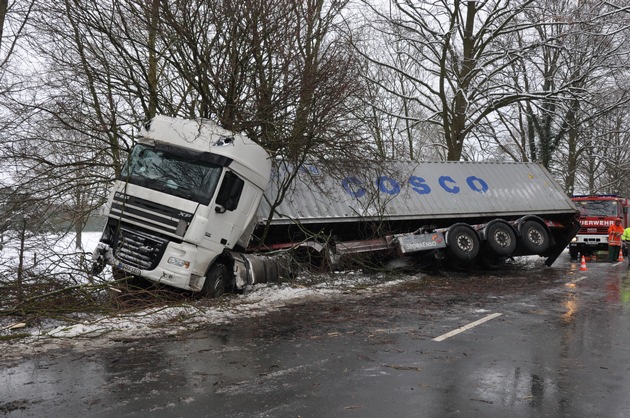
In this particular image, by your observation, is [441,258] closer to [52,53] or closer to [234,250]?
[234,250]

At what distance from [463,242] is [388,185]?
7.96ft

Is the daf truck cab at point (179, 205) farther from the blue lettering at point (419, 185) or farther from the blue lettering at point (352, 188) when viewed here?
the blue lettering at point (419, 185)

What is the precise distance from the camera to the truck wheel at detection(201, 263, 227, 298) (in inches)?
410

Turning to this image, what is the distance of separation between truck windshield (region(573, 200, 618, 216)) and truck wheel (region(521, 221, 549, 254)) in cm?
690

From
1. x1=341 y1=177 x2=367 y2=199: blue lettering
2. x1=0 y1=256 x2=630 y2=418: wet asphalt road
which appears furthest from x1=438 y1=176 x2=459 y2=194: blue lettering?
x1=0 y1=256 x2=630 y2=418: wet asphalt road

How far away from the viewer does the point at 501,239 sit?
1559 cm

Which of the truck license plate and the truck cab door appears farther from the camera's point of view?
the truck cab door

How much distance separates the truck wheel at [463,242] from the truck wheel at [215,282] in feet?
20.9

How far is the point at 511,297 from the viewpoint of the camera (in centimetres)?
1113

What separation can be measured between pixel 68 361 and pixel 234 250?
5917mm

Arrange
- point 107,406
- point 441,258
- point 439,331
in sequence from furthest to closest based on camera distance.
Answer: point 441,258
point 439,331
point 107,406

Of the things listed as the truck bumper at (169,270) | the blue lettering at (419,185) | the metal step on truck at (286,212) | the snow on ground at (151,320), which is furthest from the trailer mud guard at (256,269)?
the blue lettering at (419,185)

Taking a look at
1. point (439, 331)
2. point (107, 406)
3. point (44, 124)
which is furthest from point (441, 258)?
point (107, 406)

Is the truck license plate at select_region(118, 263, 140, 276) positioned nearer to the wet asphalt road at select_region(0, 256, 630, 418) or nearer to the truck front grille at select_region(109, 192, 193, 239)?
the truck front grille at select_region(109, 192, 193, 239)
